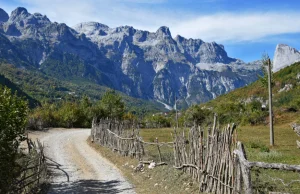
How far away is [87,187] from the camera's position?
14633mm

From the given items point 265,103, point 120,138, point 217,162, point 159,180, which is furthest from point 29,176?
point 265,103

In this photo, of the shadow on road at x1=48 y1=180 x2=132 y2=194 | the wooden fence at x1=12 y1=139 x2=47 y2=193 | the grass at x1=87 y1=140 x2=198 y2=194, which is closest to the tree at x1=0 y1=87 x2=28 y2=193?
the wooden fence at x1=12 y1=139 x2=47 y2=193

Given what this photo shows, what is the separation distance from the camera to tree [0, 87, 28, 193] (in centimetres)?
1023

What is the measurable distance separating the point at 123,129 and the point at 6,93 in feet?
37.8

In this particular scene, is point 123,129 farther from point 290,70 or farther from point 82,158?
point 290,70

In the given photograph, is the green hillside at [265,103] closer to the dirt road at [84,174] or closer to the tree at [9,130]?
the dirt road at [84,174]

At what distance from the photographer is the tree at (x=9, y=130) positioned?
10227 mm

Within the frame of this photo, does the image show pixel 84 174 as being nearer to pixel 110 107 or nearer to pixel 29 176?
pixel 29 176

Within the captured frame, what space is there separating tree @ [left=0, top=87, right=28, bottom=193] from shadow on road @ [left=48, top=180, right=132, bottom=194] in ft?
11.5

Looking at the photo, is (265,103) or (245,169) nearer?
(245,169)

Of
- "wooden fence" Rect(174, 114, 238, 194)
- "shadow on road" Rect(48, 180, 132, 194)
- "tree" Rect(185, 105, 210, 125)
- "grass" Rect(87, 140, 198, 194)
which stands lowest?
"shadow on road" Rect(48, 180, 132, 194)

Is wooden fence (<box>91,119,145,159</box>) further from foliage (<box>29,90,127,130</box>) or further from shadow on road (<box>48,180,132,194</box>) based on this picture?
foliage (<box>29,90,127,130</box>)

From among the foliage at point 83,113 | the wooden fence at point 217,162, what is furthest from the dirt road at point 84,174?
the foliage at point 83,113

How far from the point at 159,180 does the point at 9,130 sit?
6.51 metres
